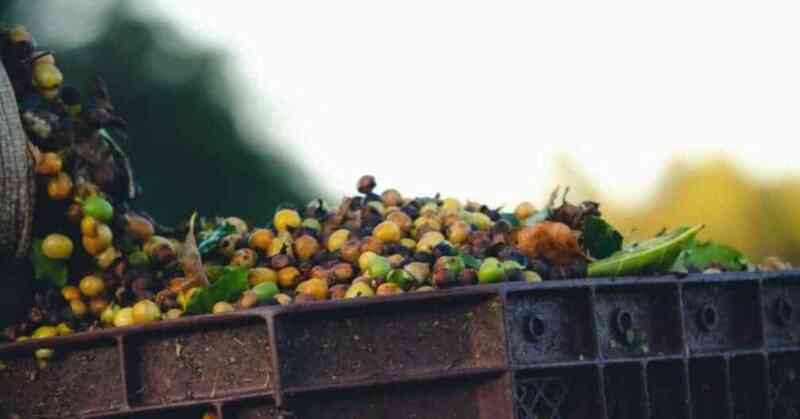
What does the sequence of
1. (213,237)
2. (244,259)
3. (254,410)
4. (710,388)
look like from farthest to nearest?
1. (213,237)
2. (244,259)
3. (710,388)
4. (254,410)

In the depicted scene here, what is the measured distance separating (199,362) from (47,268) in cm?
85

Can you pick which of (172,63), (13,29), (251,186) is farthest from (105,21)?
(13,29)

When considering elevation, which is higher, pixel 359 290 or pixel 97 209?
pixel 97 209

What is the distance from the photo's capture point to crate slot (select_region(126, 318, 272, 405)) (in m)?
4.87

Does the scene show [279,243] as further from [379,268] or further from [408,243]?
[379,268]

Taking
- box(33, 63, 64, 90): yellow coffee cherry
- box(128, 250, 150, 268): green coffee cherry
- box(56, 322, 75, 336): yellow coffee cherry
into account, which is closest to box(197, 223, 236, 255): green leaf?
box(128, 250, 150, 268): green coffee cherry

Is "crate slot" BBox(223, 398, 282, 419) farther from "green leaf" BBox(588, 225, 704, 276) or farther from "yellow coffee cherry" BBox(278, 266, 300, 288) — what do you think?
"green leaf" BBox(588, 225, 704, 276)

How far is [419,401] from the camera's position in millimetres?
4922

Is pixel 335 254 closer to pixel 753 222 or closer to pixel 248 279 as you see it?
pixel 248 279

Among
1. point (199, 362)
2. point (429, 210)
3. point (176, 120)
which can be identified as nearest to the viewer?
point (199, 362)

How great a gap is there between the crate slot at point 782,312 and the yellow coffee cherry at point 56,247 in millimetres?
2115

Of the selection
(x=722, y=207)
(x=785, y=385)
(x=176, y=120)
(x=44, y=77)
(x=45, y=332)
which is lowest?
(x=785, y=385)

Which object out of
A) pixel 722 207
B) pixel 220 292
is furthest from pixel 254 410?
pixel 722 207

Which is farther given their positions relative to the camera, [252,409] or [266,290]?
[266,290]
